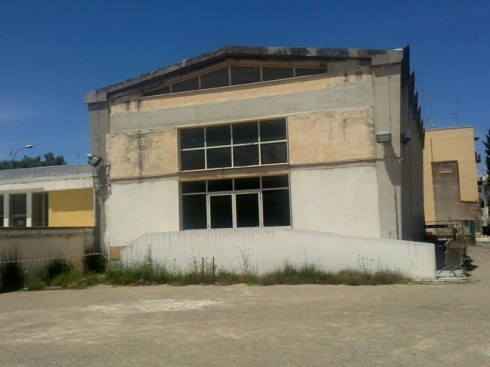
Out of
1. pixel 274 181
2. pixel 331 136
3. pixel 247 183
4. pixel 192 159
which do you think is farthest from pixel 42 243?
pixel 331 136

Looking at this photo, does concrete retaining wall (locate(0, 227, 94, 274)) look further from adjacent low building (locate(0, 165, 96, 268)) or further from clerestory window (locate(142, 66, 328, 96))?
clerestory window (locate(142, 66, 328, 96))

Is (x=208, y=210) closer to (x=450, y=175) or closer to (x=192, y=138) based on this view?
(x=192, y=138)

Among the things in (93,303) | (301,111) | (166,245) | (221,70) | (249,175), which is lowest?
(93,303)

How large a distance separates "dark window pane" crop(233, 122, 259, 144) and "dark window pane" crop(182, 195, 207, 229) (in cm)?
280

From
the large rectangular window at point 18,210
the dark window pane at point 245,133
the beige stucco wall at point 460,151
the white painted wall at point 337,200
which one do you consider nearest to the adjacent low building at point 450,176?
the beige stucco wall at point 460,151

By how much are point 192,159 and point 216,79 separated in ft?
11.5

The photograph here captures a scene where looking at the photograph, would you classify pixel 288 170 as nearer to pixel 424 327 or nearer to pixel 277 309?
pixel 277 309

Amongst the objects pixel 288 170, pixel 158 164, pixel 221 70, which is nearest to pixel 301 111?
pixel 288 170

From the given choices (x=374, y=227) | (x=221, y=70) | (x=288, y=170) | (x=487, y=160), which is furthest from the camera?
(x=487, y=160)

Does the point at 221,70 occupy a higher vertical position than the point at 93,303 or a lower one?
higher

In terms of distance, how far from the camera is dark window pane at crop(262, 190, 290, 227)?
2066 centimetres

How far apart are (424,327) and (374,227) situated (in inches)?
397

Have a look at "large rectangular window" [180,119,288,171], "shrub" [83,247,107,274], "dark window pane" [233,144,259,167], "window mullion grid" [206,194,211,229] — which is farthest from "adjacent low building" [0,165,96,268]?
"dark window pane" [233,144,259,167]

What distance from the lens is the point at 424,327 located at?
30.3 feet
